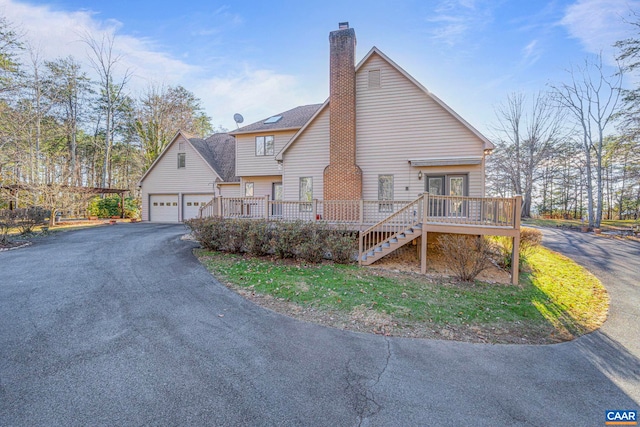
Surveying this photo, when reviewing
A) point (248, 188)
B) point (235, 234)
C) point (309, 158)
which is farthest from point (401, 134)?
point (248, 188)

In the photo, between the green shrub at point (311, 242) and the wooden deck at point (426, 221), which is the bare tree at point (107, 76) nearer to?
the wooden deck at point (426, 221)

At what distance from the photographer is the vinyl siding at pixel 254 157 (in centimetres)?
1562

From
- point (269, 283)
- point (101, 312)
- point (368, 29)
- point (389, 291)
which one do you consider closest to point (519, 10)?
point (368, 29)

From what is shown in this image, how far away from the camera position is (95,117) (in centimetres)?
2839

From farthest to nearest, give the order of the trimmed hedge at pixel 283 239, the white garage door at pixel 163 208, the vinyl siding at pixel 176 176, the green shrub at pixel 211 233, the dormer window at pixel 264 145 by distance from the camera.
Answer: the white garage door at pixel 163 208 < the vinyl siding at pixel 176 176 < the dormer window at pixel 264 145 < the green shrub at pixel 211 233 < the trimmed hedge at pixel 283 239

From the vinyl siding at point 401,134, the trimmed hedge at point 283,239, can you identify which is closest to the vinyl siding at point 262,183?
the vinyl siding at point 401,134

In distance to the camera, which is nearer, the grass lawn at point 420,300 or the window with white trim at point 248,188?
the grass lawn at point 420,300

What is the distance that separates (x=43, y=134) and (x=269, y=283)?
1063 inches

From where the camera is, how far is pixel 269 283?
6770mm

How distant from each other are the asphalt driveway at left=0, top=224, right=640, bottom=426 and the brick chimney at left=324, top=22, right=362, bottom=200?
7.14 m

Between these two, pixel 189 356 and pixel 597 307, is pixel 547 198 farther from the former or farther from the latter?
pixel 189 356

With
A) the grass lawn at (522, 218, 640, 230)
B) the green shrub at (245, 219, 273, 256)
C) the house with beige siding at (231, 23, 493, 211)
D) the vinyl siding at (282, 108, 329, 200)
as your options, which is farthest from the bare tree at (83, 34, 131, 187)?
the grass lawn at (522, 218, 640, 230)

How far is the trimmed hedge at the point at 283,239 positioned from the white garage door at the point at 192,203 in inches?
423

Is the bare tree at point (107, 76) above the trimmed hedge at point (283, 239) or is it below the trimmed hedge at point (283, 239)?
above
